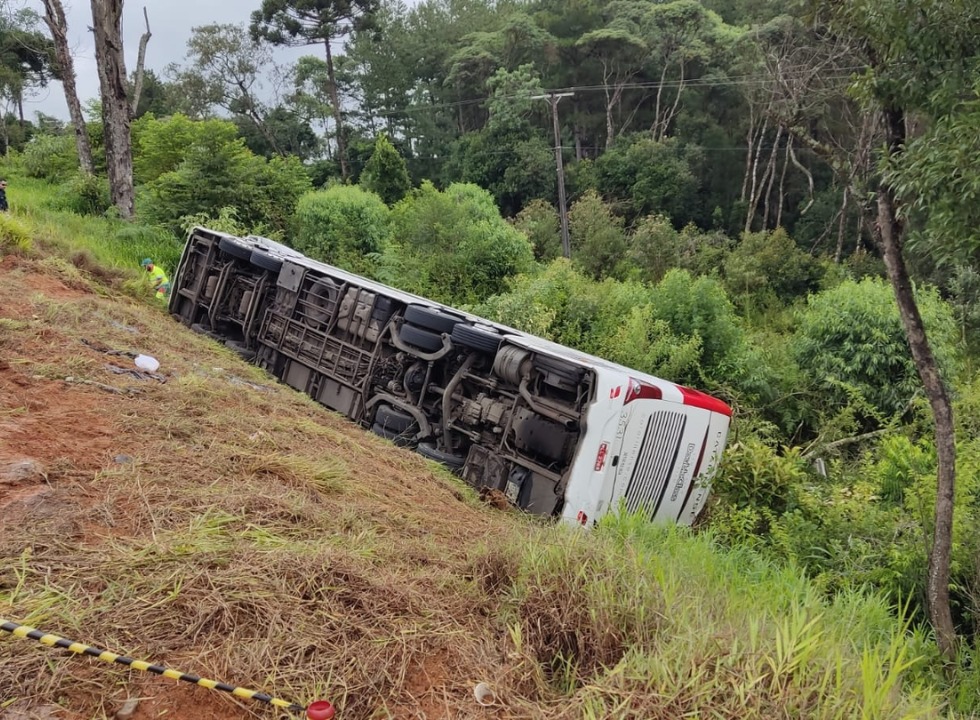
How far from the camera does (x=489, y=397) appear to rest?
6500mm

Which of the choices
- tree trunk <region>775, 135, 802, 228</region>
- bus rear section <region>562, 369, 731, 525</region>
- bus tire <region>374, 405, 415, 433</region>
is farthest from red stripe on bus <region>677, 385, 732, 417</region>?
tree trunk <region>775, 135, 802, 228</region>

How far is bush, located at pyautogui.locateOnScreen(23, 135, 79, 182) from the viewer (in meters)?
24.1

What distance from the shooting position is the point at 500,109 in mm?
34656

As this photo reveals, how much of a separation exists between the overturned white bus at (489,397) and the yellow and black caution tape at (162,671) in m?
3.52

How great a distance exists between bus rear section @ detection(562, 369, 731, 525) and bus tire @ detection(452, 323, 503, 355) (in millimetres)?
1191

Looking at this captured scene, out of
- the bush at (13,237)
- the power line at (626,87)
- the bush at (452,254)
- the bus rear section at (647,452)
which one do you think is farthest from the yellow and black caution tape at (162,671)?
the power line at (626,87)

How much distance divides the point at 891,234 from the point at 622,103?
39.0 metres

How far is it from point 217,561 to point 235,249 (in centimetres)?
702

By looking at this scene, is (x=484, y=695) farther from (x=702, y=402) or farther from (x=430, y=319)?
(x=430, y=319)

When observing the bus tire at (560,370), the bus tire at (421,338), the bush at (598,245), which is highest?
the bush at (598,245)

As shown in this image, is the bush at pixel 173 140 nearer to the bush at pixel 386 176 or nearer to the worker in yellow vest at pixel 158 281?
the worker in yellow vest at pixel 158 281

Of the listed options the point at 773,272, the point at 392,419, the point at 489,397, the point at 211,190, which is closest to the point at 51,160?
the point at 211,190

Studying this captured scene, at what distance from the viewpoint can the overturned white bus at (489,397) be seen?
18.6 feet

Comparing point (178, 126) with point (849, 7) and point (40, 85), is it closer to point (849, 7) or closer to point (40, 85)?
point (849, 7)
